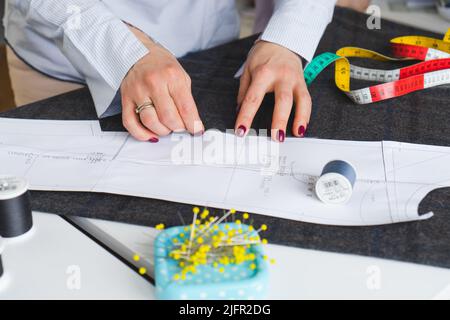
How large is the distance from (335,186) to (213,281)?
25cm

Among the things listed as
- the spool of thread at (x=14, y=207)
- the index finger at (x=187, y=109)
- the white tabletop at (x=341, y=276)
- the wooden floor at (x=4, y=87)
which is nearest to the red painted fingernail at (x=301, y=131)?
the index finger at (x=187, y=109)

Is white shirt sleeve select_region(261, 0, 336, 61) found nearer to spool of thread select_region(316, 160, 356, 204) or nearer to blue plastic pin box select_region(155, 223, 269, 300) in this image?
spool of thread select_region(316, 160, 356, 204)

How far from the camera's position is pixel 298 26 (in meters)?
1.14

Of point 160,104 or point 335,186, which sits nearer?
point 335,186

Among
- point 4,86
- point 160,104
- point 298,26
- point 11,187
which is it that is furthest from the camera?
point 4,86

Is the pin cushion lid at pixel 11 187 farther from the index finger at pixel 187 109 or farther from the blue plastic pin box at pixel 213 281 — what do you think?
the index finger at pixel 187 109

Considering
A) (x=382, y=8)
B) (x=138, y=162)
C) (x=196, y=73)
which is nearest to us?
A: (x=138, y=162)

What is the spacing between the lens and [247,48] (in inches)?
52.1

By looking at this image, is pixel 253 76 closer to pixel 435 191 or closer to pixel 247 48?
pixel 247 48

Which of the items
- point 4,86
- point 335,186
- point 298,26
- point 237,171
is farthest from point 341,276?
point 4,86

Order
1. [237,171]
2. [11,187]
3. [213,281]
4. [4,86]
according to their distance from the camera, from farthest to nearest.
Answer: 1. [4,86]
2. [237,171]
3. [11,187]
4. [213,281]

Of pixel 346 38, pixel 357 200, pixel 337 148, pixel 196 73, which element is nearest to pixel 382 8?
pixel 346 38

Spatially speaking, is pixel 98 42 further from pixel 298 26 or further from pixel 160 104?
pixel 298 26

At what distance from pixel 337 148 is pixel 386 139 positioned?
0.10 m
